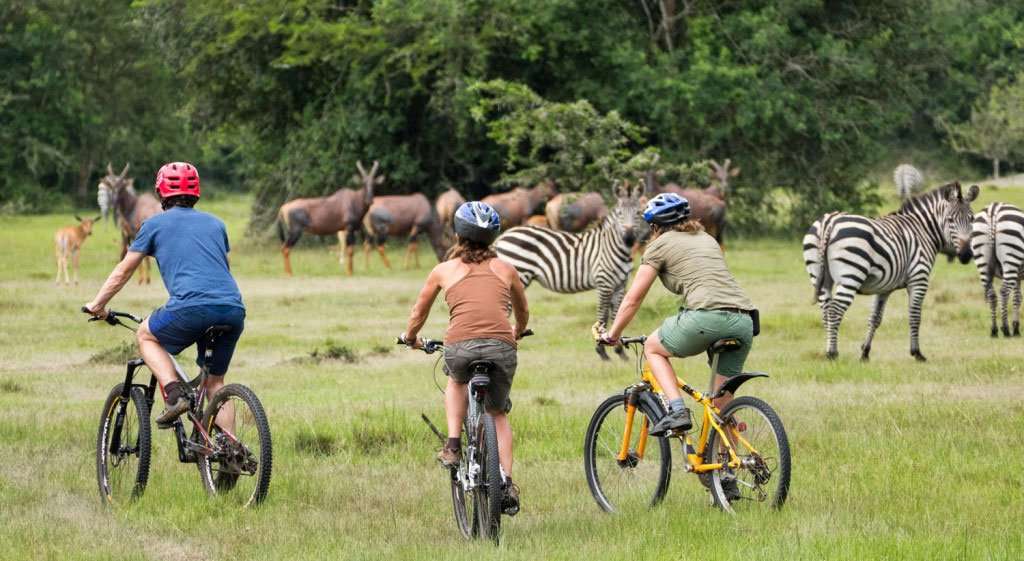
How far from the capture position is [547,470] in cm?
1004

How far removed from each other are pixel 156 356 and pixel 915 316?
33.2 ft

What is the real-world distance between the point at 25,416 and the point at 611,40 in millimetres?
27084

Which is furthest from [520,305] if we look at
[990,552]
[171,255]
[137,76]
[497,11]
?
[137,76]

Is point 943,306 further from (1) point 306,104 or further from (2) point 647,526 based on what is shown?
(1) point 306,104

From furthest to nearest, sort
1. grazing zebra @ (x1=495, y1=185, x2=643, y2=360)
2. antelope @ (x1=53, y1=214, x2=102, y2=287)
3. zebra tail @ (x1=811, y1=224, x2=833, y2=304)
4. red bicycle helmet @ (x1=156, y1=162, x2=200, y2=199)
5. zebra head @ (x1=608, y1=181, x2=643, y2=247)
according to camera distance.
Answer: antelope @ (x1=53, y1=214, x2=102, y2=287)
zebra head @ (x1=608, y1=181, x2=643, y2=247)
grazing zebra @ (x1=495, y1=185, x2=643, y2=360)
zebra tail @ (x1=811, y1=224, x2=833, y2=304)
red bicycle helmet @ (x1=156, y1=162, x2=200, y2=199)

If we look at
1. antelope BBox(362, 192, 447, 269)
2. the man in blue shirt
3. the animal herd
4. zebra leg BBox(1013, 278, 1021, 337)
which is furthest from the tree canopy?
the man in blue shirt

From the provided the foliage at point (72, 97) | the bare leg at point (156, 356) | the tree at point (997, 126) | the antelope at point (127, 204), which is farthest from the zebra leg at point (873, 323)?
the foliage at point (72, 97)

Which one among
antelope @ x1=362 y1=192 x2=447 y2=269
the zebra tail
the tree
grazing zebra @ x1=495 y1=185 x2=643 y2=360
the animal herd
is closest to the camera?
the animal herd

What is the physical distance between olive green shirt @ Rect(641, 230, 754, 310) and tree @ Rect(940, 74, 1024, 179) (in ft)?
175

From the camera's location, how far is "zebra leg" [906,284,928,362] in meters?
16.3

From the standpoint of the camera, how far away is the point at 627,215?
62.5 feet

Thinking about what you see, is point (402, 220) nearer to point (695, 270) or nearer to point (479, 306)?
point (695, 270)

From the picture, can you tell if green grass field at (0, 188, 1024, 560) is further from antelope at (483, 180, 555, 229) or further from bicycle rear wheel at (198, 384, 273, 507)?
antelope at (483, 180, 555, 229)

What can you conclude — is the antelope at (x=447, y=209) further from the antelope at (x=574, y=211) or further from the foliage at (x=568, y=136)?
the antelope at (x=574, y=211)
